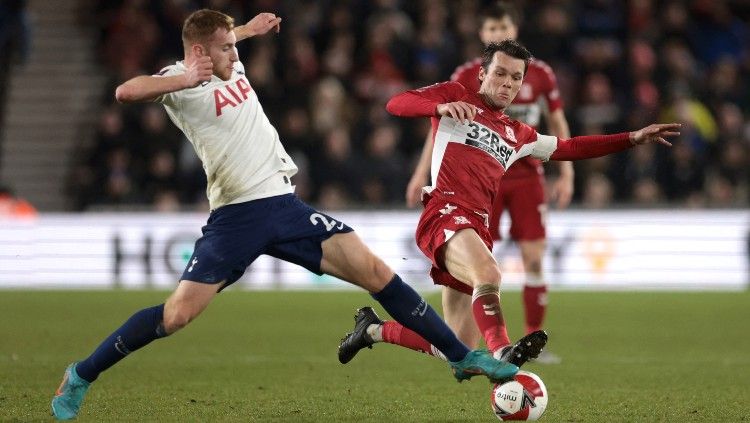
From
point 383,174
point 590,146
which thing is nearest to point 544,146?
point 590,146

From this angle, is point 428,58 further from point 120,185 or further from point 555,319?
point 555,319

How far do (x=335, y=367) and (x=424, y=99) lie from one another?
2420mm

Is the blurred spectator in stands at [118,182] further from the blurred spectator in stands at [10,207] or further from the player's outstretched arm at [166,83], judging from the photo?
the player's outstretched arm at [166,83]

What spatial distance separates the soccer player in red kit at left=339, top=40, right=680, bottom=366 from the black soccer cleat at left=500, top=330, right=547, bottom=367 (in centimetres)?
37

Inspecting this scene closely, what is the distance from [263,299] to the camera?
1382cm

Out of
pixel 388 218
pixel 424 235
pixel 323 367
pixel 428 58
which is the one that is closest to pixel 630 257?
pixel 388 218

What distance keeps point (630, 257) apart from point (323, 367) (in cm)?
736

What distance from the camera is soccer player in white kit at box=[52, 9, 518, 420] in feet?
19.8

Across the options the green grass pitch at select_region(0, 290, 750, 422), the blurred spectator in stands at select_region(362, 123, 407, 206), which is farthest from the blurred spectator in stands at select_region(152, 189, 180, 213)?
the blurred spectator in stands at select_region(362, 123, 407, 206)

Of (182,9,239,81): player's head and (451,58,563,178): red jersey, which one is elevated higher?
(182,9,239,81): player's head

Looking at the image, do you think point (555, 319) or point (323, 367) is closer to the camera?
point (323, 367)

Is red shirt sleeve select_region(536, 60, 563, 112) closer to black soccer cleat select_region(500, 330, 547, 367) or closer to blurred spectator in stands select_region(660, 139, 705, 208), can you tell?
black soccer cleat select_region(500, 330, 547, 367)

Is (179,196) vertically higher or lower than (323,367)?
lower

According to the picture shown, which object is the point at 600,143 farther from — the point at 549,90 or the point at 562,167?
the point at 562,167
